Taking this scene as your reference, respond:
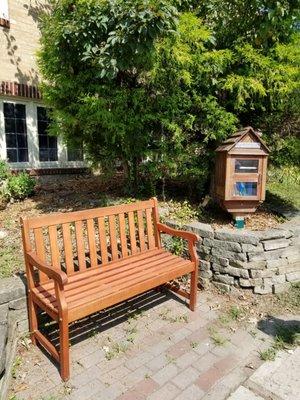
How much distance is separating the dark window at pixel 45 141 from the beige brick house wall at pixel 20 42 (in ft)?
2.54

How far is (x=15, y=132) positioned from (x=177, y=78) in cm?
487

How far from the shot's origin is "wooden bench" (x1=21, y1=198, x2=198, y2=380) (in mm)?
2814

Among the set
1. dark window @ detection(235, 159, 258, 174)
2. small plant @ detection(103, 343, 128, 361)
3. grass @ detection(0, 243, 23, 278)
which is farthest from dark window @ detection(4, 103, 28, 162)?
small plant @ detection(103, 343, 128, 361)

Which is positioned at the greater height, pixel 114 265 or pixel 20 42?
pixel 20 42

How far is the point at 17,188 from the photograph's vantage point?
21.7 ft

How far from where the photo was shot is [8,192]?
6.55 m

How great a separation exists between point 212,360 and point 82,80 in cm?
421

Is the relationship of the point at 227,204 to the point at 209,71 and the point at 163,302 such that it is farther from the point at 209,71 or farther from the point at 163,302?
the point at 209,71

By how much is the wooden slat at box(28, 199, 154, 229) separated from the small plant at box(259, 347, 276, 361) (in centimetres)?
202

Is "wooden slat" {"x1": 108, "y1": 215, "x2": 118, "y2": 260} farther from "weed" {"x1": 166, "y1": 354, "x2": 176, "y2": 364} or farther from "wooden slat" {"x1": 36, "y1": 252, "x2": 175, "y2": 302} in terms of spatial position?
"weed" {"x1": 166, "y1": 354, "x2": 176, "y2": 364}

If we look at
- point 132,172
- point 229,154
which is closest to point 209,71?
point 229,154

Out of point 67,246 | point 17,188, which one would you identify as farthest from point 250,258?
point 17,188

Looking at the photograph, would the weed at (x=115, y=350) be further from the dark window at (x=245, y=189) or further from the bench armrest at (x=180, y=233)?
the dark window at (x=245, y=189)

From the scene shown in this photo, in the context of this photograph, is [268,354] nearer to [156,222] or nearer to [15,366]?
[156,222]
